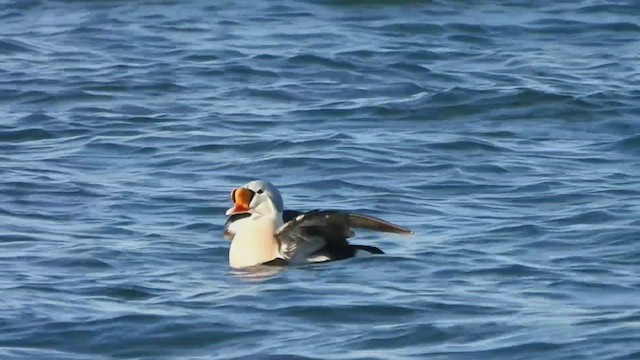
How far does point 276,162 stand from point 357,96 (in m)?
2.46

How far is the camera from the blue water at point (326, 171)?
8.41 m

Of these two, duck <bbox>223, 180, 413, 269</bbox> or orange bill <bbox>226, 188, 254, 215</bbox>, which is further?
orange bill <bbox>226, 188, 254, 215</bbox>

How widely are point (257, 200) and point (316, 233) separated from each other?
40cm

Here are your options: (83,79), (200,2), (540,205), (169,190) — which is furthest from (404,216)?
(200,2)

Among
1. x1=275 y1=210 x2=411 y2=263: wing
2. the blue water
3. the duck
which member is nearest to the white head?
the duck

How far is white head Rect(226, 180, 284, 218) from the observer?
1020 centimetres

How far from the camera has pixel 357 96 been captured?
599 inches

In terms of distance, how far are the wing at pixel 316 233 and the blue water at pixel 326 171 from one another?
0.17 metres

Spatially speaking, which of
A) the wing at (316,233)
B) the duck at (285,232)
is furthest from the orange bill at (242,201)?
the wing at (316,233)

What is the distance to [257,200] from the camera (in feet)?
33.7

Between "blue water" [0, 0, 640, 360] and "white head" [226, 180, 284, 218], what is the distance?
30cm

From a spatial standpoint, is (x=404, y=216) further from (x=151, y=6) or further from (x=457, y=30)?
(x=151, y=6)

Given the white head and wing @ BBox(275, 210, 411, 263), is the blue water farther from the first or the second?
the white head

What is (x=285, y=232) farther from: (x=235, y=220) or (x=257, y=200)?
(x=235, y=220)
